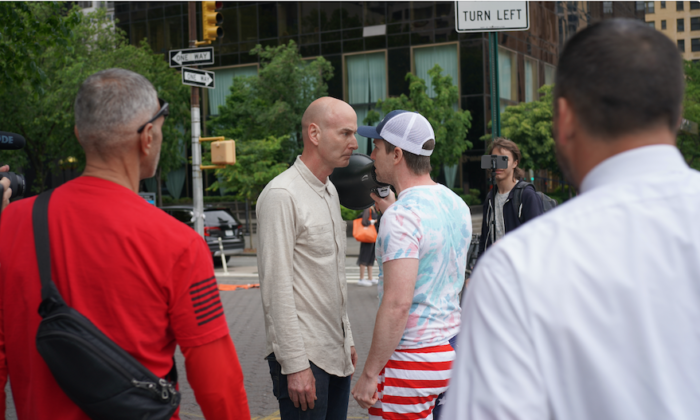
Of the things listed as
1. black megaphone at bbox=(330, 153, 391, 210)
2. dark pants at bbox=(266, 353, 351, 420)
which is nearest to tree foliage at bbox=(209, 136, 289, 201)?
black megaphone at bbox=(330, 153, 391, 210)

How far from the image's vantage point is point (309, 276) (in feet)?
10.0

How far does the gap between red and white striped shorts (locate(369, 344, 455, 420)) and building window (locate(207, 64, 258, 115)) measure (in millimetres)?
34157

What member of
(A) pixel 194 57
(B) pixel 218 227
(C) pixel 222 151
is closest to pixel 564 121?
(A) pixel 194 57

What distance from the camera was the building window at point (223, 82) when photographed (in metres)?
35.8

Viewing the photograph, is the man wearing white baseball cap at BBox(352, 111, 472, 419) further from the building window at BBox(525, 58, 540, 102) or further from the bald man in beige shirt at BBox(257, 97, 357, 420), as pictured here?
the building window at BBox(525, 58, 540, 102)

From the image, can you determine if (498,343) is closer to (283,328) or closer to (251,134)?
(283,328)

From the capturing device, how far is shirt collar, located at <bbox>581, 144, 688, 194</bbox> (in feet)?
3.51

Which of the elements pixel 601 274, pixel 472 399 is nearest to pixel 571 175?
pixel 601 274

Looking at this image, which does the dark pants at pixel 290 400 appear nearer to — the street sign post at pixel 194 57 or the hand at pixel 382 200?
the hand at pixel 382 200

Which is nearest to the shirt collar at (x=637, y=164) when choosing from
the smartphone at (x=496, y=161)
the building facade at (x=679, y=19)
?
the smartphone at (x=496, y=161)

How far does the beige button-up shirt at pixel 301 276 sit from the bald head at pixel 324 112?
0.76ft

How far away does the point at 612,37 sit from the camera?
43.2 inches

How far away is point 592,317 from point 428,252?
171cm

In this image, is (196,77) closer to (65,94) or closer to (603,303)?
(603,303)
